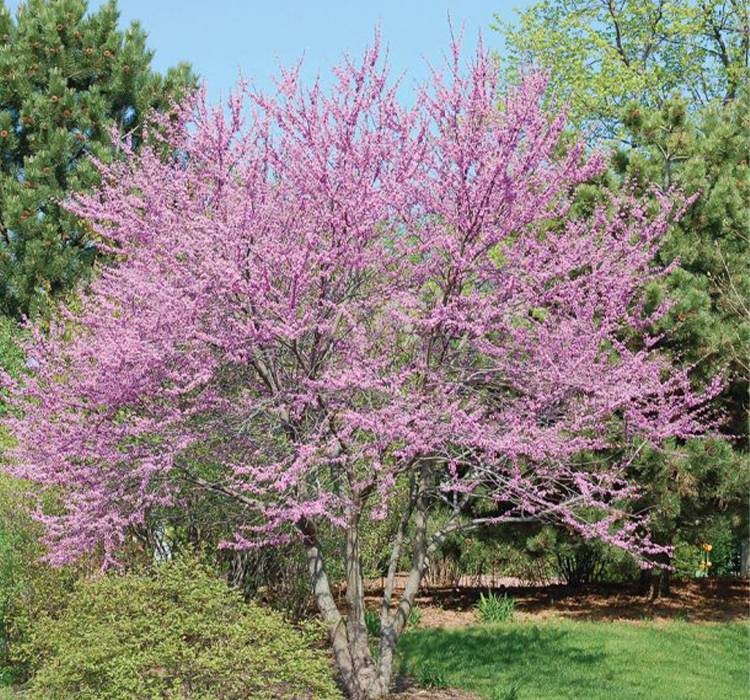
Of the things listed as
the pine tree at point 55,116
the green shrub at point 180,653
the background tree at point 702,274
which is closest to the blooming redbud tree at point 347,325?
the green shrub at point 180,653

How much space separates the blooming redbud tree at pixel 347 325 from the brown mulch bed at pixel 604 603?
14.3ft

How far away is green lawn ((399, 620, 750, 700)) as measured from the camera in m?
8.39

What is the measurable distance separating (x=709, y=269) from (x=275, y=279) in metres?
6.85

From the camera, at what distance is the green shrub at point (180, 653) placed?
580 centimetres

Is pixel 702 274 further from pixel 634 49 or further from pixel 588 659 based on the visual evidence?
pixel 634 49

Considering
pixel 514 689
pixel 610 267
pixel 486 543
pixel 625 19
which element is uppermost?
pixel 625 19

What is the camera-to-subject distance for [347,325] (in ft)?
25.3

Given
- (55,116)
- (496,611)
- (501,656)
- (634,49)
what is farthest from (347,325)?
(634,49)

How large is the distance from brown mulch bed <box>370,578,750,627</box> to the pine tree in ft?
26.7

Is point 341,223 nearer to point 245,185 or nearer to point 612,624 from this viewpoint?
point 245,185

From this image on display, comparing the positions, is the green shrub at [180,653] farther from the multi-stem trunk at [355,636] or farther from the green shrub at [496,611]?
the green shrub at [496,611]

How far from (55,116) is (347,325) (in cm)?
1143

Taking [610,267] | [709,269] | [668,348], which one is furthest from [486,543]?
[610,267]

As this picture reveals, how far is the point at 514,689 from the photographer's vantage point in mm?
7816
